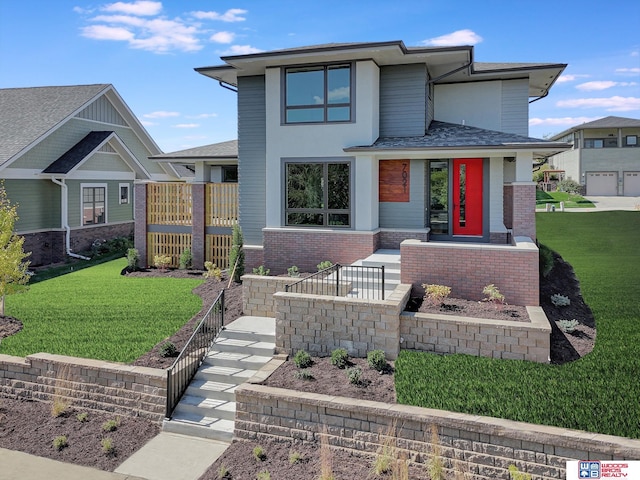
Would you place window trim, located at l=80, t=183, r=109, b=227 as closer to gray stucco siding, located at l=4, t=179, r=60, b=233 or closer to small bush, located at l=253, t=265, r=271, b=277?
gray stucco siding, located at l=4, t=179, r=60, b=233

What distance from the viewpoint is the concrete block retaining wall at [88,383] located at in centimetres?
909

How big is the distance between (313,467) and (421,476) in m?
1.57

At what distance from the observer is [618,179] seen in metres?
46.0

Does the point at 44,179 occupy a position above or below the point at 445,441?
above

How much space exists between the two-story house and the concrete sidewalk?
6949 millimetres

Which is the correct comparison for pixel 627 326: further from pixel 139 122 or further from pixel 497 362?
pixel 139 122

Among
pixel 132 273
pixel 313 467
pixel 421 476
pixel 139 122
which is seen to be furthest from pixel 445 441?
pixel 139 122

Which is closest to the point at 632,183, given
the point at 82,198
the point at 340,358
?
Answer: the point at 82,198

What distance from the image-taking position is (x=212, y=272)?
16.1 metres

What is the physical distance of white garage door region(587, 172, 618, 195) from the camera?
46.3 meters

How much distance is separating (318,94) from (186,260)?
297 inches

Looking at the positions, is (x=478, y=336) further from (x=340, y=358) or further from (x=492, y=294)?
(x=340, y=358)

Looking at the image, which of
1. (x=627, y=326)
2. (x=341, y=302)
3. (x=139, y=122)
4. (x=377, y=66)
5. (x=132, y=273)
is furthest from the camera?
(x=139, y=122)

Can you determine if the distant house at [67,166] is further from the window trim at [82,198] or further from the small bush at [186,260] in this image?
the small bush at [186,260]
